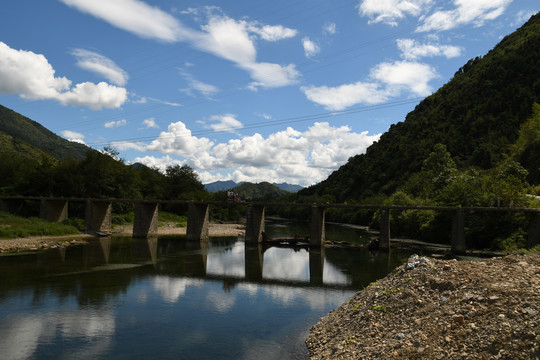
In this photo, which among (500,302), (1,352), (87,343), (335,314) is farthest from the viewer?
(335,314)

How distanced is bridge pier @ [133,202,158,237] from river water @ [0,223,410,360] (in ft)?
65.2

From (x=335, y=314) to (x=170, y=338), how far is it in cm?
753

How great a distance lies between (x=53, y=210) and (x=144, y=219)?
16.5m

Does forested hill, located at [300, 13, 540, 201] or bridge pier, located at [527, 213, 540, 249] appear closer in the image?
bridge pier, located at [527, 213, 540, 249]

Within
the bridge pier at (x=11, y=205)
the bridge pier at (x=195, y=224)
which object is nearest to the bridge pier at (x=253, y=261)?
the bridge pier at (x=195, y=224)

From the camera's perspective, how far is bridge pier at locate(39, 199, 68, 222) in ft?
205

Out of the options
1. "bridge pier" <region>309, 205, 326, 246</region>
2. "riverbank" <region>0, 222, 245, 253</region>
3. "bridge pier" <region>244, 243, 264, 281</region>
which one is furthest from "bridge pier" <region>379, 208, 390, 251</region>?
"riverbank" <region>0, 222, 245, 253</region>

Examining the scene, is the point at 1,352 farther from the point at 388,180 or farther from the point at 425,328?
the point at 388,180

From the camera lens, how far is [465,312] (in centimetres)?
1119

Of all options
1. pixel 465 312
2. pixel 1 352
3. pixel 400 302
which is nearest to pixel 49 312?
pixel 1 352

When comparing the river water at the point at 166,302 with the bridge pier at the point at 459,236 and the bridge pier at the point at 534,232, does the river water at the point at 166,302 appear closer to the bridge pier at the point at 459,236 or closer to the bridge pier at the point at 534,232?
the bridge pier at the point at 459,236

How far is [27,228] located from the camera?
168ft

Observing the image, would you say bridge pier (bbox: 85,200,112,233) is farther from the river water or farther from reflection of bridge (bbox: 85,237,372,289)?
the river water

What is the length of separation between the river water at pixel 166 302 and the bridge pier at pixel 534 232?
1474cm
